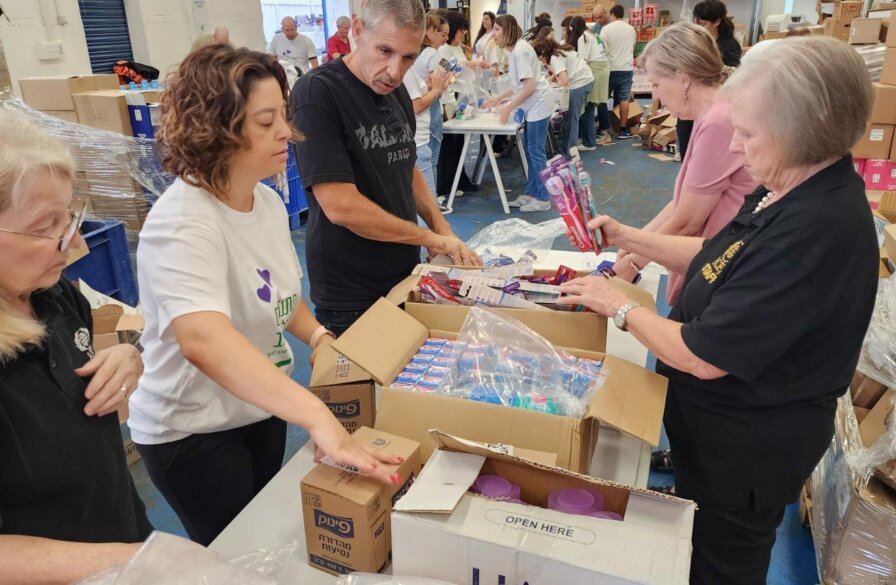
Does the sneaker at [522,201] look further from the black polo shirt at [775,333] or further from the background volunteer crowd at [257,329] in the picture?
the black polo shirt at [775,333]

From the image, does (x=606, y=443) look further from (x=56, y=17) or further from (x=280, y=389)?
(x=56, y=17)

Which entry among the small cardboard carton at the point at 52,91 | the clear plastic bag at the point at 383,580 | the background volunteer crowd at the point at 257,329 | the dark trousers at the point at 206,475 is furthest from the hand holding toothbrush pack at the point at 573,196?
the small cardboard carton at the point at 52,91

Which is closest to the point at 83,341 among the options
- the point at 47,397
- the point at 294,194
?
the point at 47,397

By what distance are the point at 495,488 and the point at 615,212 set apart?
5.01m

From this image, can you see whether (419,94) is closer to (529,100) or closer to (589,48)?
(529,100)

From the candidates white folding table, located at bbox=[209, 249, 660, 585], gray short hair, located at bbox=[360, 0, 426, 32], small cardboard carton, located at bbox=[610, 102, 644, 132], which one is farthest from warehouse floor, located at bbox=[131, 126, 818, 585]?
gray short hair, located at bbox=[360, 0, 426, 32]

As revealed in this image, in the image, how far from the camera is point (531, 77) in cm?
570

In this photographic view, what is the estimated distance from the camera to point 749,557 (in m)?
1.39

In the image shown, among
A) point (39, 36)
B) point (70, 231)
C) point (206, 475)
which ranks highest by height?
point (39, 36)

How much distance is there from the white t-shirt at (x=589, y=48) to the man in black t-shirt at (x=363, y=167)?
6.77 metres

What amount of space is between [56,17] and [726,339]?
6.71 m

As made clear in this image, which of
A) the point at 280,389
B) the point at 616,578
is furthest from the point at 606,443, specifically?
the point at 280,389

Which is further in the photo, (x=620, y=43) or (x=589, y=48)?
(x=620, y=43)

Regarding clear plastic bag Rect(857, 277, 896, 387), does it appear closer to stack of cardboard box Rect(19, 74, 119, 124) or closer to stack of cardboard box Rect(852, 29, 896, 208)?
stack of cardboard box Rect(852, 29, 896, 208)
